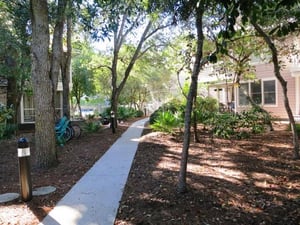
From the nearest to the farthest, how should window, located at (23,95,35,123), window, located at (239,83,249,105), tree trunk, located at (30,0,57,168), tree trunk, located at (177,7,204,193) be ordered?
tree trunk, located at (177,7,204,193)
tree trunk, located at (30,0,57,168)
window, located at (23,95,35,123)
window, located at (239,83,249,105)

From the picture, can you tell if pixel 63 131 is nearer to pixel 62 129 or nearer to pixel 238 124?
pixel 62 129

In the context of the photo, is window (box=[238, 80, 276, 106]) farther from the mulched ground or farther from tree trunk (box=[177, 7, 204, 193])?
tree trunk (box=[177, 7, 204, 193])

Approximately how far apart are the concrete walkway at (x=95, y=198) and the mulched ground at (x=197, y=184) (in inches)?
6.2

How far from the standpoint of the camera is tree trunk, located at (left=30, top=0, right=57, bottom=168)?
25.4ft

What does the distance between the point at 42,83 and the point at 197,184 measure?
4331 millimetres

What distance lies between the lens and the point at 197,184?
6.01 meters

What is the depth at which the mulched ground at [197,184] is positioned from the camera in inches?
179

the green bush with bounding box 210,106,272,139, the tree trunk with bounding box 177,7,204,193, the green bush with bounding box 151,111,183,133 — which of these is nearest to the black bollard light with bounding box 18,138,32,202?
the tree trunk with bounding box 177,7,204,193

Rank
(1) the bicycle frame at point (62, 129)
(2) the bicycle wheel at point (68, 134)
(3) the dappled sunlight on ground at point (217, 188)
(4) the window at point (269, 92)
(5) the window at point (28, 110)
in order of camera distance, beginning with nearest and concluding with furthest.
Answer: (3) the dappled sunlight on ground at point (217, 188) → (1) the bicycle frame at point (62, 129) → (2) the bicycle wheel at point (68, 134) → (4) the window at point (269, 92) → (5) the window at point (28, 110)

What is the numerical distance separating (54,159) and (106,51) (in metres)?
17.2

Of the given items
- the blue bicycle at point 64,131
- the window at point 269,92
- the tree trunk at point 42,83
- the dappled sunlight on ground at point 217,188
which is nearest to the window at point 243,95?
the window at point 269,92

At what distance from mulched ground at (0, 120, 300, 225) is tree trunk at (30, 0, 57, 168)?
664 millimetres

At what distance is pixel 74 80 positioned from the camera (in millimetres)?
31141

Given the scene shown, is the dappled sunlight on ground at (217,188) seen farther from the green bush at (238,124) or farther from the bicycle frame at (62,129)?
the bicycle frame at (62,129)
